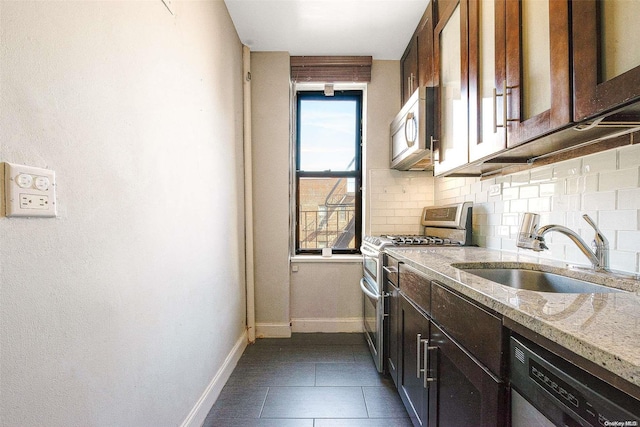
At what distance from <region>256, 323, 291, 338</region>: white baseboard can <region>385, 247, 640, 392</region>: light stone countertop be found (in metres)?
2.03

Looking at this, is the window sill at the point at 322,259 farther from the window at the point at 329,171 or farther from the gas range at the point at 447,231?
the gas range at the point at 447,231

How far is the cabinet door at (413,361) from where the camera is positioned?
131cm

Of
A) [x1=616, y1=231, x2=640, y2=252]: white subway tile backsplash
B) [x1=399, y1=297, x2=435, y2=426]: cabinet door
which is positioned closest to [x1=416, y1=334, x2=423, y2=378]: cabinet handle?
[x1=399, y1=297, x2=435, y2=426]: cabinet door

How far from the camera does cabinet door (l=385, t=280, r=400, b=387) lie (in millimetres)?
1747

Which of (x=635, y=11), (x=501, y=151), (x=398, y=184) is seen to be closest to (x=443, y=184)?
(x=398, y=184)

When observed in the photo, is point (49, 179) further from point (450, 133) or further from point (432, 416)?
point (450, 133)

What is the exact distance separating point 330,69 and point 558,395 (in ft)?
9.43

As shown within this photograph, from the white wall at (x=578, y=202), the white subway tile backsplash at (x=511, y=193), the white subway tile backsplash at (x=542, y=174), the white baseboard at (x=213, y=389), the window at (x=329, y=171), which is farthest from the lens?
the window at (x=329, y=171)

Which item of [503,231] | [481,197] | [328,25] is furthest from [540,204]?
[328,25]

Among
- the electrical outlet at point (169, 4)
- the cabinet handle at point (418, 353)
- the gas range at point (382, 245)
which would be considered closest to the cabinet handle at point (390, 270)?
the gas range at point (382, 245)

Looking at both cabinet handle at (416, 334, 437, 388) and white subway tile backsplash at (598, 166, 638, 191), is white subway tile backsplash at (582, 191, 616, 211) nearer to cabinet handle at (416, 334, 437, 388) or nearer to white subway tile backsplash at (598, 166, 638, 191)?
white subway tile backsplash at (598, 166, 638, 191)

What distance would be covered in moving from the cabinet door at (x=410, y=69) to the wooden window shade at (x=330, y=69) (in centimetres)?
34

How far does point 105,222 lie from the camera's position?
88cm

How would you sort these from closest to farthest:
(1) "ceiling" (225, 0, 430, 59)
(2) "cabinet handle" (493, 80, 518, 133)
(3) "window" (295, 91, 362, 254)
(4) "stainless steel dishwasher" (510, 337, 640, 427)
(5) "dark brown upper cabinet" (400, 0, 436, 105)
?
1. (4) "stainless steel dishwasher" (510, 337, 640, 427)
2. (2) "cabinet handle" (493, 80, 518, 133)
3. (5) "dark brown upper cabinet" (400, 0, 436, 105)
4. (1) "ceiling" (225, 0, 430, 59)
5. (3) "window" (295, 91, 362, 254)
